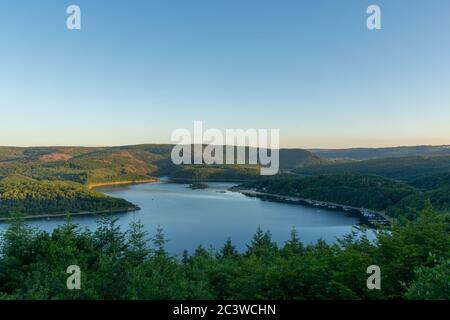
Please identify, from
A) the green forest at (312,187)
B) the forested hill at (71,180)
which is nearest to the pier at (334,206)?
the green forest at (312,187)

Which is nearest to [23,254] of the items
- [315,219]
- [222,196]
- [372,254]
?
[372,254]

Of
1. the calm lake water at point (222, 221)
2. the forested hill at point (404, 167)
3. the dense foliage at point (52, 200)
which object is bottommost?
the calm lake water at point (222, 221)

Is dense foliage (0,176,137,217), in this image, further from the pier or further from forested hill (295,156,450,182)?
forested hill (295,156,450,182)

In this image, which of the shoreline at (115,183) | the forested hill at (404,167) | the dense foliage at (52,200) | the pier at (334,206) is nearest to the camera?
the pier at (334,206)

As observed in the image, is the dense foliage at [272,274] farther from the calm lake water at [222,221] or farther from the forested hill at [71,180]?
the calm lake water at [222,221]

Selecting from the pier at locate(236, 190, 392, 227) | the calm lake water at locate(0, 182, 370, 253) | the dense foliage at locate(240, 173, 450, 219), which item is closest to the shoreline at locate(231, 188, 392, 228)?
the pier at locate(236, 190, 392, 227)

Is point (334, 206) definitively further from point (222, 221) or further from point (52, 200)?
point (52, 200)
